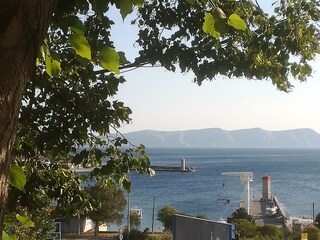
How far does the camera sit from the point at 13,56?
0.92m

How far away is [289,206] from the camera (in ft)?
250

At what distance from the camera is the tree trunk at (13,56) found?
35.8 inches

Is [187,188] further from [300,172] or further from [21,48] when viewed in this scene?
[21,48]

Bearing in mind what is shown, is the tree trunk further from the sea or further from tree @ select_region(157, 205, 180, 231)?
the sea

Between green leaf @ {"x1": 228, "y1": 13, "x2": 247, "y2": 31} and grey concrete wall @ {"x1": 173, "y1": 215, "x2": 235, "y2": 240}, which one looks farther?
grey concrete wall @ {"x1": 173, "y1": 215, "x2": 235, "y2": 240}

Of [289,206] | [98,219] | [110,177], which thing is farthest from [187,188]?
[110,177]

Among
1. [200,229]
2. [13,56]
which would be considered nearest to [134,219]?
[200,229]

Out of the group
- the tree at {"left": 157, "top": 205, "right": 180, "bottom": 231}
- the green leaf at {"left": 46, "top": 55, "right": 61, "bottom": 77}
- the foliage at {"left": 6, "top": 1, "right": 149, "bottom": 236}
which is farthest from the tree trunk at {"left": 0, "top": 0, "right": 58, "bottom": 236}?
the tree at {"left": 157, "top": 205, "right": 180, "bottom": 231}

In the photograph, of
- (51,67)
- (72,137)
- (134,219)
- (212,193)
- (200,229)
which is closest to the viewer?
(51,67)

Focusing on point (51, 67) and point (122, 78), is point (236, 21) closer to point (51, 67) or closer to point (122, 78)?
point (51, 67)

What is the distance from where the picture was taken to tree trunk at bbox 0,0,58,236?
0.91 m

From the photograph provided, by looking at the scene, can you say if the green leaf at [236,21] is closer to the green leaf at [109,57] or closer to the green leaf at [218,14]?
the green leaf at [218,14]

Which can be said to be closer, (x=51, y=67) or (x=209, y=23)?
(x=209, y=23)

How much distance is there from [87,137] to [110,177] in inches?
23.4
